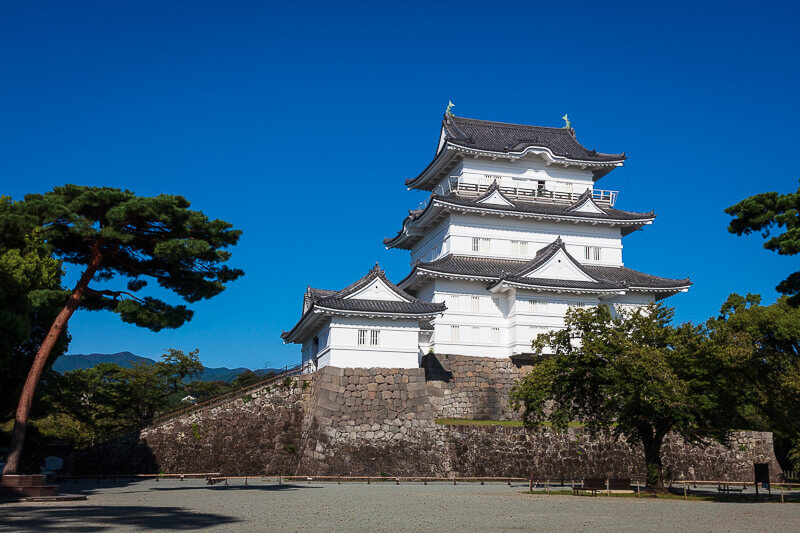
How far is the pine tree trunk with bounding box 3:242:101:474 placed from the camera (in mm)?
20266

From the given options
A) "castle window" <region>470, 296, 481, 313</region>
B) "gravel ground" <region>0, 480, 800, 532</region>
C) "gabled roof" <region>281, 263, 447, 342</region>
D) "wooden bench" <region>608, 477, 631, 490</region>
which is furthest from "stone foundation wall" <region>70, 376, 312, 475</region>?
"wooden bench" <region>608, 477, 631, 490</region>

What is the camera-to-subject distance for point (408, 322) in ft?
106

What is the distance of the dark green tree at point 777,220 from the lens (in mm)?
21406

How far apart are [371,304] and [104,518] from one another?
60.3 ft

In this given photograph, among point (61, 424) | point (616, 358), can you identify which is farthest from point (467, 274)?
point (61, 424)

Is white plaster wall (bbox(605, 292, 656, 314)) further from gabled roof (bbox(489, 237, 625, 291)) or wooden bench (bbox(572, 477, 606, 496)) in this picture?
wooden bench (bbox(572, 477, 606, 496))

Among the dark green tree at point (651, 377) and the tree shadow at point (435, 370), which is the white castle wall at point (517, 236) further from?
the dark green tree at point (651, 377)

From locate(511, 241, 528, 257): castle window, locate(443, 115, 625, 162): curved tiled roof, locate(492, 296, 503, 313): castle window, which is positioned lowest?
locate(492, 296, 503, 313): castle window

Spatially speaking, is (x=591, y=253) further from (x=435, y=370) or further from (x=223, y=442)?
(x=223, y=442)

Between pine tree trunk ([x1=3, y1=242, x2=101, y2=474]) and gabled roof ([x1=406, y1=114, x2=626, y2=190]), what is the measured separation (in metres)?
23.2

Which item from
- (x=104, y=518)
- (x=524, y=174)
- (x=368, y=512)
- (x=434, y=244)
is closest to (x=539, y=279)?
(x=434, y=244)

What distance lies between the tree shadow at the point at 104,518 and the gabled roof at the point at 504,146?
28.9m

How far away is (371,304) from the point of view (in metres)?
31.8

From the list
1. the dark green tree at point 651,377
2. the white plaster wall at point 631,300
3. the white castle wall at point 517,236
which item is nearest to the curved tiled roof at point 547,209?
the white castle wall at point 517,236
